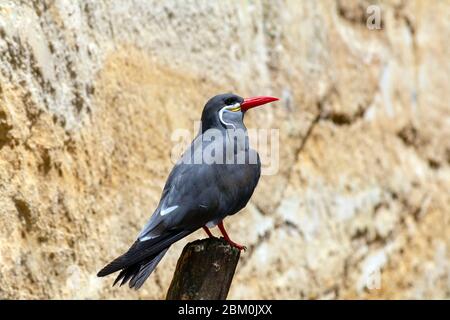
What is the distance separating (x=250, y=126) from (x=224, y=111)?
1.61 m

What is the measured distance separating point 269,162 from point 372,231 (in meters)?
1.21

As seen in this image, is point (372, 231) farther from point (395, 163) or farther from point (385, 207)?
point (395, 163)

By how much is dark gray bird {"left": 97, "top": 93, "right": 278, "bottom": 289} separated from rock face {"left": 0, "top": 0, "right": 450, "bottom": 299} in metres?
0.86

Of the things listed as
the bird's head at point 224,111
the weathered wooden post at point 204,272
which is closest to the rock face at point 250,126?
the bird's head at point 224,111

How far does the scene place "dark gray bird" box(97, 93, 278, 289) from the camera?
313 centimetres

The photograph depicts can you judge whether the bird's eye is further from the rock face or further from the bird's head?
the rock face

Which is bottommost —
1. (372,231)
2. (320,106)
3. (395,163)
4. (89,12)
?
(372,231)

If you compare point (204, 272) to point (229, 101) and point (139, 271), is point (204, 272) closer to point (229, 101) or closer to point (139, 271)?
point (139, 271)

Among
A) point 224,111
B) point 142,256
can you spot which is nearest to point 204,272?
point 142,256

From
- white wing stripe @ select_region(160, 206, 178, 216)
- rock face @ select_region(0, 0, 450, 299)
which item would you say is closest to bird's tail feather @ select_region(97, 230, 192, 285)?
white wing stripe @ select_region(160, 206, 178, 216)

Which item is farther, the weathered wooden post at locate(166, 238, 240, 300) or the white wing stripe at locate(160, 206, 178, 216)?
the white wing stripe at locate(160, 206, 178, 216)

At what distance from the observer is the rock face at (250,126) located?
13.3ft
